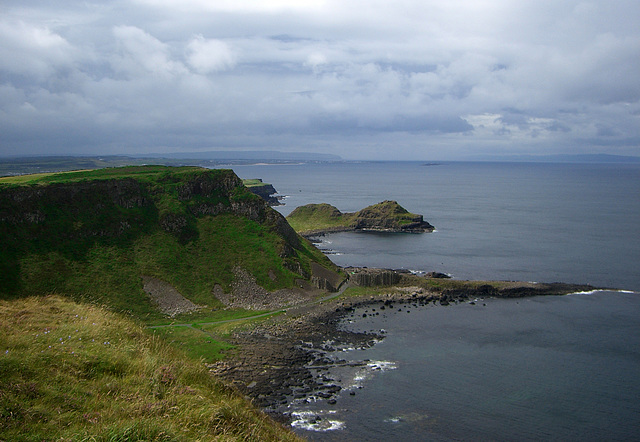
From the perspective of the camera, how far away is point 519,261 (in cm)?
13188

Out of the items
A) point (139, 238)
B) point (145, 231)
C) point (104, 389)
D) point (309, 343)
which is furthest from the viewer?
point (145, 231)

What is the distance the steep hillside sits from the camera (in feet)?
256

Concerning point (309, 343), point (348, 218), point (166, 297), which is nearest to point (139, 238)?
point (166, 297)

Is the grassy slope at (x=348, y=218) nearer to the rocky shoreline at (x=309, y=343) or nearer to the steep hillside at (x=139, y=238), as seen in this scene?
the steep hillside at (x=139, y=238)

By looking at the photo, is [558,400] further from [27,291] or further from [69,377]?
[27,291]

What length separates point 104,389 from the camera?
15109mm

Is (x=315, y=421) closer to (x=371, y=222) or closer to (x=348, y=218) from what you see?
(x=371, y=222)

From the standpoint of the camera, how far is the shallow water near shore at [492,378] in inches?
1955

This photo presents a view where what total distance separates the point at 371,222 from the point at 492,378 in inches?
4995

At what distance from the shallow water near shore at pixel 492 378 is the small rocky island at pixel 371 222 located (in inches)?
3579

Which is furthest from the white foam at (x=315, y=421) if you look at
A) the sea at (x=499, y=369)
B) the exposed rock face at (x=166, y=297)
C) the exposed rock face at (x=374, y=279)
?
the exposed rock face at (x=374, y=279)

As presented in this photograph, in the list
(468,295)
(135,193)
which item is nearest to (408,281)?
(468,295)

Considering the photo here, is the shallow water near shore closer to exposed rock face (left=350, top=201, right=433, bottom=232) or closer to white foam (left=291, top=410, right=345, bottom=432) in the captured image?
white foam (left=291, top=410, right=345, bottom=432)

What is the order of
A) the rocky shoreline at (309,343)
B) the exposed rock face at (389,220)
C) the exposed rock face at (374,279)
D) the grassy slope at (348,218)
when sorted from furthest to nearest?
the grassy slope at (348,218) < the exposed rock face at (389,220) < the exposed rock face at (374,279) < the rocky shoreline at (309,343)
